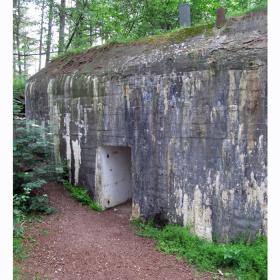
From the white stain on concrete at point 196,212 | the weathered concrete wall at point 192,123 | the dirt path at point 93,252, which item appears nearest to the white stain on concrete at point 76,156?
the weathered concrete wall at point 192,123

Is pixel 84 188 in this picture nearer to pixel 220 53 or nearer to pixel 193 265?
pixel 193 265

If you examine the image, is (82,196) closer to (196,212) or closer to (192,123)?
(196,212)

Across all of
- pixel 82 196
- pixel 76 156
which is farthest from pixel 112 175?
pixel 76 156

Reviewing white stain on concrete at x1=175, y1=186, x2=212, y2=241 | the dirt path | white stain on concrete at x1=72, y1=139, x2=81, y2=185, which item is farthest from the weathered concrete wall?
the dirt path

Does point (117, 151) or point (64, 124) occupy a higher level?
point (64, 124)

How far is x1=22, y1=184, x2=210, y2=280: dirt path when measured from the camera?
4613mm

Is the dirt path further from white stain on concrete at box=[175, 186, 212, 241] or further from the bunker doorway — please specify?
white stain on concrete at box=[175, 186, 212, 241]

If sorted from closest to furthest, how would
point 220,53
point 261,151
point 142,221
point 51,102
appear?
1. point 261,151
2. point 220,53
3. point 142,221
4. point 51,102

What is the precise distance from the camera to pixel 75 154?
7.94 meters

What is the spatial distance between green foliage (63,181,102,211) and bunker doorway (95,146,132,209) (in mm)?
152

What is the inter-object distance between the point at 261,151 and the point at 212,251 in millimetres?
1812

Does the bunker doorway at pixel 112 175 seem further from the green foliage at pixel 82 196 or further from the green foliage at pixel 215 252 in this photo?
the green foliage at pixel 215 252

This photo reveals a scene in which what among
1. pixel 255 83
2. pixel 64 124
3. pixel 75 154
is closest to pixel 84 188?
pixel 75 154

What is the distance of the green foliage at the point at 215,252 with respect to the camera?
4536 mm
